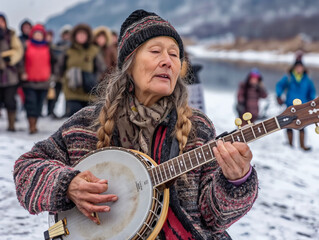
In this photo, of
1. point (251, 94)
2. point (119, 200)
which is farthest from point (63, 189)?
point (251, 94)

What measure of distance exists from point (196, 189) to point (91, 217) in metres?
0.51

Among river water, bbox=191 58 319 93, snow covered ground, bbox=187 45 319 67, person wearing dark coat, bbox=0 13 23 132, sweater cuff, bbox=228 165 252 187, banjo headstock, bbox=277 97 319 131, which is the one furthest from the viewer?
snow covered ground, bbox=187 45 319 67

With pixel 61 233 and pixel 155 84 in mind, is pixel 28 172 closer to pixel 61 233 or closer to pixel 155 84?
pixel 61 233

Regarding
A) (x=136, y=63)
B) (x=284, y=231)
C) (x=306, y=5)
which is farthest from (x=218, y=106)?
(x=306, y=5)

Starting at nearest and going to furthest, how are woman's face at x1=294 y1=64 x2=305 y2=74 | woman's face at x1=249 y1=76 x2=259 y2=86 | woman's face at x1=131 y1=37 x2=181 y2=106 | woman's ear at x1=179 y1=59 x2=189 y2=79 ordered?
woman's face at x1=131 y1=37 x2=181 y2=106 → woman's ear at x1=179 y1=59 x2=189 y2=79 → woman's face at x1=294 y1=64 x2=305 y2=74 → woman's face at x1=249 y1=76 x2=259 y2=86

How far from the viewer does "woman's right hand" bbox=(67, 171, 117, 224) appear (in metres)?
1.67

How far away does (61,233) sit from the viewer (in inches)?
69.9

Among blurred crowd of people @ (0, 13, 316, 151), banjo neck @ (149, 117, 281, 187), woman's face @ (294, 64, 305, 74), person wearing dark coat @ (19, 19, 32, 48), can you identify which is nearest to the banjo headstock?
banjo neck @ (149, 117, 281, 187)

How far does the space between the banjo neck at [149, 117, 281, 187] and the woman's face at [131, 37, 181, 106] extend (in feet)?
1.19

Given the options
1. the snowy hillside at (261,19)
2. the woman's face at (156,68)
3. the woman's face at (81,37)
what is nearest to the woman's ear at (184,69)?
the woman's face at (156,68)

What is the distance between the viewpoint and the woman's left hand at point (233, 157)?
1.51 metres

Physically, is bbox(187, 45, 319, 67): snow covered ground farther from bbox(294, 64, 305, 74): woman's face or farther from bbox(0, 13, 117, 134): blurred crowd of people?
bbox(0, 13, 117, 134): blurred crowd of people

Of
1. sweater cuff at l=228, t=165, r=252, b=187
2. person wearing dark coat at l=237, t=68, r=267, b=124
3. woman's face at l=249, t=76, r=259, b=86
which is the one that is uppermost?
sweater cuff at l=228, t=165, r=252, b=187

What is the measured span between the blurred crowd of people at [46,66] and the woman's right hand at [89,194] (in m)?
3.81
